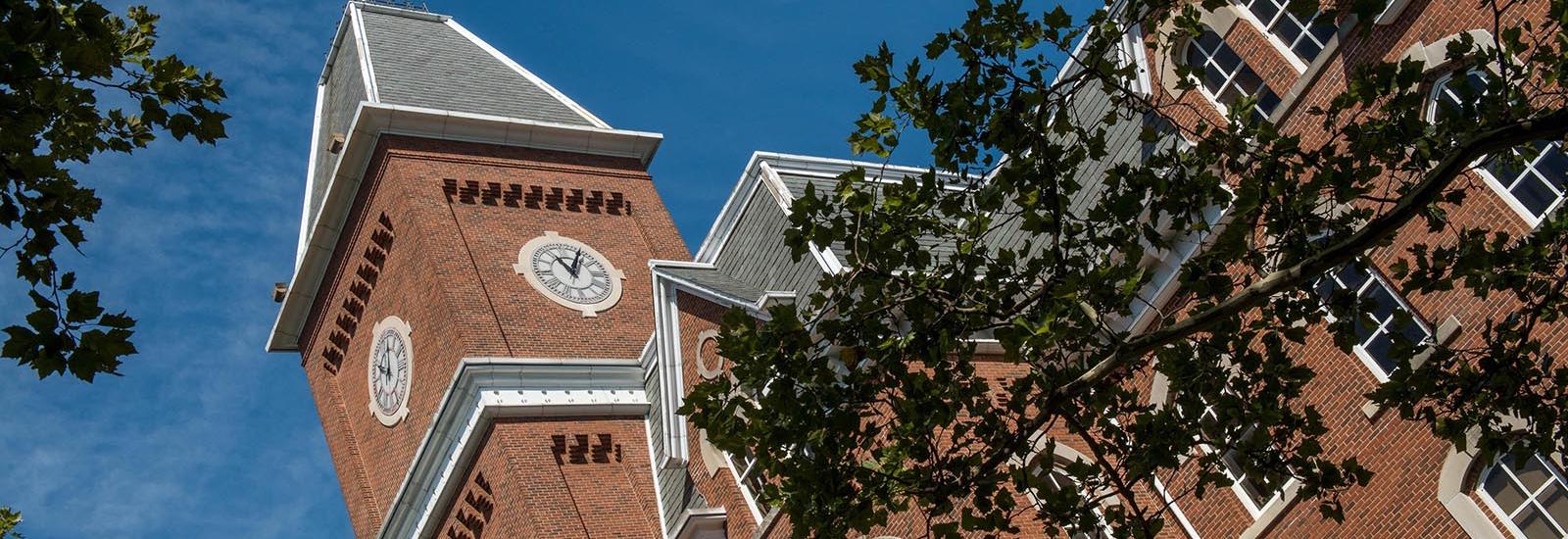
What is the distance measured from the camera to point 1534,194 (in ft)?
54.5

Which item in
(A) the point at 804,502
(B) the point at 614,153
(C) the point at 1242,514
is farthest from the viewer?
(B) the point at 614,153

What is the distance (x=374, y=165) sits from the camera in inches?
1419

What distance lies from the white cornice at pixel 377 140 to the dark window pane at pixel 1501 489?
78.0ft

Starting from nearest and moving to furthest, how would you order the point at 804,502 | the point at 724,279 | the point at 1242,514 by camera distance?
the point at 804,502
the point at 1242,514
the point at 724,279

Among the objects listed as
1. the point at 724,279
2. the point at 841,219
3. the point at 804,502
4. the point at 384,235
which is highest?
the point at 384,235

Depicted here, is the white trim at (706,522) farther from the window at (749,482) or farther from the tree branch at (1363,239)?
the tree branch at (1363,239)

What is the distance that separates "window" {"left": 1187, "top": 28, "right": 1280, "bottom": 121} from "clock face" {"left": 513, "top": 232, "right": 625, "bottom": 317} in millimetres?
16426

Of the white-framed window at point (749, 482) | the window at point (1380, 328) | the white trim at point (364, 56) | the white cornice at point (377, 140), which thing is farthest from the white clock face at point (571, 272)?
the window at point (1380, 328)

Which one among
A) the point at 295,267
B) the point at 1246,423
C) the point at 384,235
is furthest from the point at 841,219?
the point at 295,267

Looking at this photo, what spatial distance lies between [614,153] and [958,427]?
83.4 feet

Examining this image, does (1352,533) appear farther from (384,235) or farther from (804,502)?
(384,235)

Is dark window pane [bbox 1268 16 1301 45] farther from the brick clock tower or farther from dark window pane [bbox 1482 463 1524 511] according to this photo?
the brick clock tower

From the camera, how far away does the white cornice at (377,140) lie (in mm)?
35719

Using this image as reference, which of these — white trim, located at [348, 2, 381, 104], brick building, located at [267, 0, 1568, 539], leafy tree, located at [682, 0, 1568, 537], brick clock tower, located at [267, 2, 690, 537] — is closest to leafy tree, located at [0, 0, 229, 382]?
leafy tree, located at [682, 0, 1568, 537]
